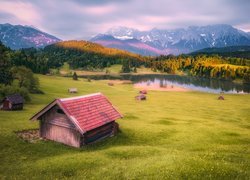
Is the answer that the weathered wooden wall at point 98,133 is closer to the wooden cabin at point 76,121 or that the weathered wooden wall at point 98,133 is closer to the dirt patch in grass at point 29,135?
the wooden cabin at point 76,121

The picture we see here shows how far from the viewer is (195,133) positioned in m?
44.1

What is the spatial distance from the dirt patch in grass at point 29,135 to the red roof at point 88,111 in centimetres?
301

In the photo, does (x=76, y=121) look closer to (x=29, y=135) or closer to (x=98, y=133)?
(x=98, y=133)

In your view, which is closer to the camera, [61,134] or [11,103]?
[61,134]

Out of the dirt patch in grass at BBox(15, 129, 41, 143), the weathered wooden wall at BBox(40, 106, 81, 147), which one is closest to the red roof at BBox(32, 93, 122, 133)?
the weathered wooden wall at BBox(40, 106, 81, 147)

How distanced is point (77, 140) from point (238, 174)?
20.4 m

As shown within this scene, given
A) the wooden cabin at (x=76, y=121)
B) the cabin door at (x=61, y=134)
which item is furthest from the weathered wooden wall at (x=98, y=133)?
the cabin door at (x=61, y=134)

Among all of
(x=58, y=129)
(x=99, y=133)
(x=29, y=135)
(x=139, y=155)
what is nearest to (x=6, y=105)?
(x=29, y=135)

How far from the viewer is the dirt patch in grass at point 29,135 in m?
37.2

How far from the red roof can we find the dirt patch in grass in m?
3.01

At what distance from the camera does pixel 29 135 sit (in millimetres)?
39250

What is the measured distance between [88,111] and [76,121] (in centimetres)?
371

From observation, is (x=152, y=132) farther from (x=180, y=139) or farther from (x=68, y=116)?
(x=68, y=116)

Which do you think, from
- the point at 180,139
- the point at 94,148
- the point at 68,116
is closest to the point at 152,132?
the point at 180,139
